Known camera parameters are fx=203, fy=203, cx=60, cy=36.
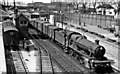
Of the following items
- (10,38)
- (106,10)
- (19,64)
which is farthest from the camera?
(106,10)

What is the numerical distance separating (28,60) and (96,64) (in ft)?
28.9

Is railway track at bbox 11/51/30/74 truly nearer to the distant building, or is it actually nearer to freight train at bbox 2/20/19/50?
freight train at bbox 2/20/19/50

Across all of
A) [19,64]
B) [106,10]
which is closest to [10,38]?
[19,64]

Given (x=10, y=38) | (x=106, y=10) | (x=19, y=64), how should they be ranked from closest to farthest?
(x=19, y=64) → (x=10, y=38) → (x=106, y=10)

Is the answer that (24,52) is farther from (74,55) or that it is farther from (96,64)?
(96,64)

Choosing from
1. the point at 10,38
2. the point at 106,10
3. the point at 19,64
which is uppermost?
the point at 106,10

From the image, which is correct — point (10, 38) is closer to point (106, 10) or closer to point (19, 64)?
point (19, 64)

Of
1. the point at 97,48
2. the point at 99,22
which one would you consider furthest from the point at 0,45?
the point at 99,22

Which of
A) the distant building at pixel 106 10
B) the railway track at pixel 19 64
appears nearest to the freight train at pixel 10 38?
the railway track at pixel 19 64

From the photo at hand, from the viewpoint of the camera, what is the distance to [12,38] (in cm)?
2980

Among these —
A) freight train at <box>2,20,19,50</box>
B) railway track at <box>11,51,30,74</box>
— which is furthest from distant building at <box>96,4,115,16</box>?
railway track at <box>11,51,30,74</box>

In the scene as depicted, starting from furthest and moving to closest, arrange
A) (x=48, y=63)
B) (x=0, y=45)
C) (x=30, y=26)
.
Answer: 1. (x=30, y=26)
2. (x=48, y=63)
3. (x=0, y=45)

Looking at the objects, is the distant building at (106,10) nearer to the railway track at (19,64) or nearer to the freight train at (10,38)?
the freight train at (10,38)

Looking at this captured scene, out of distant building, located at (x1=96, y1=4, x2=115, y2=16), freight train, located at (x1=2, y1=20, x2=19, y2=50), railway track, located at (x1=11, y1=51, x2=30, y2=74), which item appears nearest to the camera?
railway track, located at (x1=11, y1=51, x2=30, y2=74)
